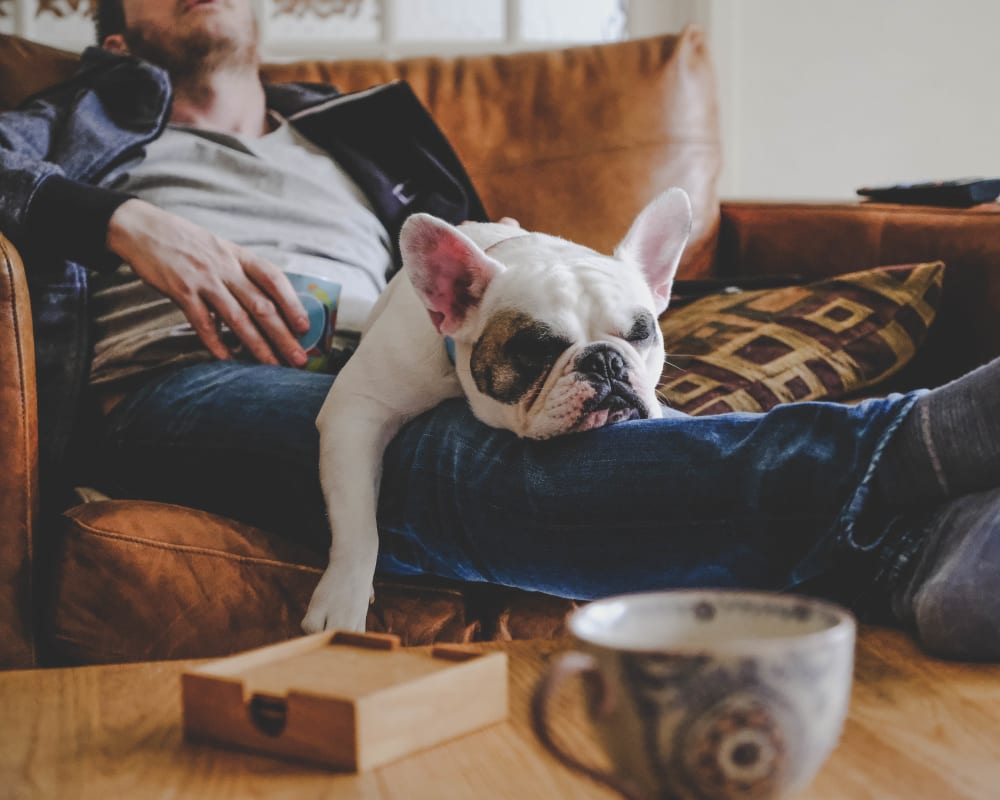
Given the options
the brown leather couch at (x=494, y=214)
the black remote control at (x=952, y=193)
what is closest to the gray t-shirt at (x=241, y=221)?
the brown leather couch at (x=494, y=214)

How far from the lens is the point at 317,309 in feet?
4.48

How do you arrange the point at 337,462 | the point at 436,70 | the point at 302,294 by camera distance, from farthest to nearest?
the point at 436,70
the point at 302,294
the point at 337,462

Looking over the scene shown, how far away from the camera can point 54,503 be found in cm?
126

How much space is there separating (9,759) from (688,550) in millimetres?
509

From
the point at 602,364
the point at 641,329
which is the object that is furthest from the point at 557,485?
the point at 641,329

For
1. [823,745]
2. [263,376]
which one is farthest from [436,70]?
[823,745]

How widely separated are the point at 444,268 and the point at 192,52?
2.69ft

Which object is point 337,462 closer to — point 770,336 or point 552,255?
point 552,255

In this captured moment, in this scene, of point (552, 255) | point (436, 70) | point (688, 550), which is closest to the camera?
point (688, 550)

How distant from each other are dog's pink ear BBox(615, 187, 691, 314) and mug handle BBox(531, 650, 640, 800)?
92 centimetres

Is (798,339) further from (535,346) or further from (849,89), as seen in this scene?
(849,89)

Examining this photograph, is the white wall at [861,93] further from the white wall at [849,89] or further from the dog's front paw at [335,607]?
the dog's front paw at [335,607]

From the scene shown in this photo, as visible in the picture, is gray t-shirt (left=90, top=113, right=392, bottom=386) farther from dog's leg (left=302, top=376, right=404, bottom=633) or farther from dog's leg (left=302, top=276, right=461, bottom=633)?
dog's leg (left=302, top=376, right=404, bottom=633)

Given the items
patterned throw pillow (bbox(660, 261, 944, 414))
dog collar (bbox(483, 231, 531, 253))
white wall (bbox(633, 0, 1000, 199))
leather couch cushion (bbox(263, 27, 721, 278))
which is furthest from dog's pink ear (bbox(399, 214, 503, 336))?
white wall (bbox(633, 0, 1000, 199))
